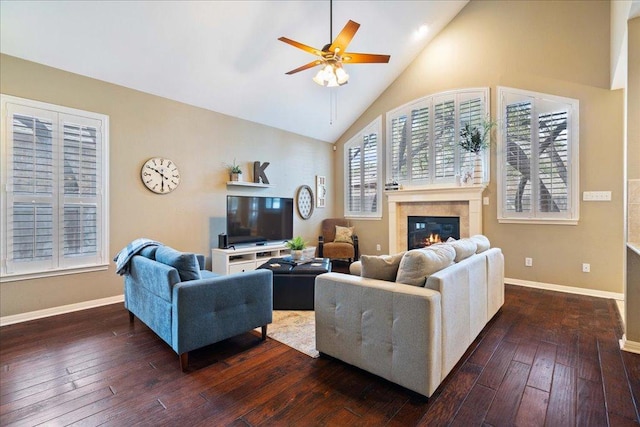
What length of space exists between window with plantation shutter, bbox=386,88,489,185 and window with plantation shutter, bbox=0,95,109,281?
490 centimetres

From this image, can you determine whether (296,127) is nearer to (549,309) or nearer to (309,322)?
(309,322)

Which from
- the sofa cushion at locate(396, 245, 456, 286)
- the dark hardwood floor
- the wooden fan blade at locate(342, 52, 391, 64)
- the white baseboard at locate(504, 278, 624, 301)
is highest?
the wooden fan blade at locate(342, 52, 391, 64)

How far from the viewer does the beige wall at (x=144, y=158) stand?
3287mm

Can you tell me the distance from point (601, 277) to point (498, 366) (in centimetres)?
300

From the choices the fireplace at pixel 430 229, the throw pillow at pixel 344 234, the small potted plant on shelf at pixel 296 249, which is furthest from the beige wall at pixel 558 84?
the small potted plant on shelf at pixel 296 249

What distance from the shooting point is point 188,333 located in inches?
85.0

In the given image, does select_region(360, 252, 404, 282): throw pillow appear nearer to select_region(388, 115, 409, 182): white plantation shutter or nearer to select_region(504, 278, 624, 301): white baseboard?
select_region(504, 278, 624, 301): white baseboard

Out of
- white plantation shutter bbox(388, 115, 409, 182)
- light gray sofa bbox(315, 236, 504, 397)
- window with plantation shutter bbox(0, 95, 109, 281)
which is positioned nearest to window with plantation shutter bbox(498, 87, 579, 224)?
white plantation shutter bbox(388, 115, 409, 182)

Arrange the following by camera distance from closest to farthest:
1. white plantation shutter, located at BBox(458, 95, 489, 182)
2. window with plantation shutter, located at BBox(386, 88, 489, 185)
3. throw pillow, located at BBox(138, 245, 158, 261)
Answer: throw pillow, located at BBox(138, 245, 158, 261), white plantation shutter, located at BBox(458, 95, 489, 182), window with plantation shutter, located at BBox(386, 88, 489, 185)

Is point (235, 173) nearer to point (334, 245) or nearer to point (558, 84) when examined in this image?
point (334, 245)

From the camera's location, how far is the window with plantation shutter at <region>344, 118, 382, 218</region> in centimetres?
627

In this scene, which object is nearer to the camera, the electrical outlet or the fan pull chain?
the electrical outlet

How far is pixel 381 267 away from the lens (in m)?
2.17

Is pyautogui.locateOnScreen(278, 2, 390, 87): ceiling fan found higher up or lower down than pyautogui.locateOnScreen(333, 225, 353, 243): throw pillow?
higher up
